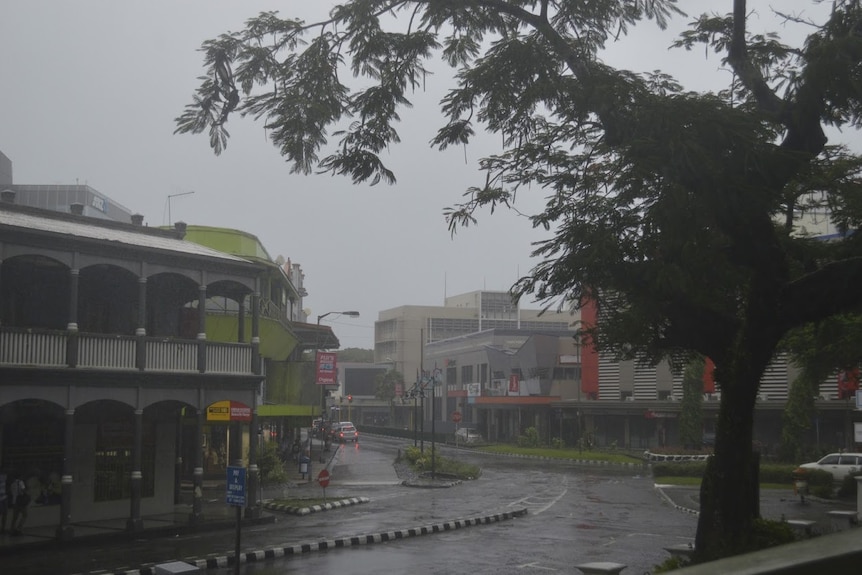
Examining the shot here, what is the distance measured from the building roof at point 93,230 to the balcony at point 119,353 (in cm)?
252

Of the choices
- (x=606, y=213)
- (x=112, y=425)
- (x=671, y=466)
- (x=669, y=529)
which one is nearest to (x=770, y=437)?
(x=671, y=466)

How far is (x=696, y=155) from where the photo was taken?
10258 millimetres

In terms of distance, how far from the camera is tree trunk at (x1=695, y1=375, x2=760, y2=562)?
39.7 ft

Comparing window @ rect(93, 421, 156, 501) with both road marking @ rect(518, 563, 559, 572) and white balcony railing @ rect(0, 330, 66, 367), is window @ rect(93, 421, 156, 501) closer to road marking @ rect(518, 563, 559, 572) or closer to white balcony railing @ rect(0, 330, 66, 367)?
white balcony railing @ rect(0, 330, 66, 367)

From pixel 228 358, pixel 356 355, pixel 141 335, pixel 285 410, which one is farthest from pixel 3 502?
pixel 356 355

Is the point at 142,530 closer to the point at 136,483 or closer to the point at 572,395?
the point at 136,483

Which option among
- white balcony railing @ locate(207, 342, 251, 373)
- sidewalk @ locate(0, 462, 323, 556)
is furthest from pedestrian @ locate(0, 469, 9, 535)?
white balcony railing @ locate(207, 342, 251, 373)

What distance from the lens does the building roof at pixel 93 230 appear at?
75.9 feet

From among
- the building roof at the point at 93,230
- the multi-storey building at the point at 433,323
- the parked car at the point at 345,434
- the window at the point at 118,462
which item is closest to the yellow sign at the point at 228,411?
the window at the point at 118,462

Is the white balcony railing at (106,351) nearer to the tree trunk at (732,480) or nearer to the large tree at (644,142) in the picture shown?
the large tree at (644,142)

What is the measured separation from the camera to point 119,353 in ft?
78.9

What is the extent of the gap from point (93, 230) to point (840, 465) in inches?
1171

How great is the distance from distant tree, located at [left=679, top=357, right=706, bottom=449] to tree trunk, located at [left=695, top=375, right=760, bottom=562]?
41.4 meters

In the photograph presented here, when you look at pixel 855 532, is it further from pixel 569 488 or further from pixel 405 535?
pixel 569 488
